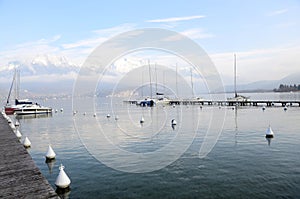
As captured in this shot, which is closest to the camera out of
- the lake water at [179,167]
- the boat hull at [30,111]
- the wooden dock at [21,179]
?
the wooden dock at [21,179]

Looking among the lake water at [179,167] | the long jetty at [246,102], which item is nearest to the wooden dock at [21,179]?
the lake water at [179,167]

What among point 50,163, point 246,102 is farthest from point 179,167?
point 246,102

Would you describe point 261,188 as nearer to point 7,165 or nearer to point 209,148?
point 209,148

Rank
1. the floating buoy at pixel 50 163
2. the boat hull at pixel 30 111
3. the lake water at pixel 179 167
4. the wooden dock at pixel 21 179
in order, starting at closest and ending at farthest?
1. the wooden dock at pixel 21 179
2. the lake water at pixel 179 167
3. the floating buoy at pixel 50 163
4. the boat hull at pixel 30 111

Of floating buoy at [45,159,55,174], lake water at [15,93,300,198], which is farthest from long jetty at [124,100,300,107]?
floating buoy at [45,159,55,174]

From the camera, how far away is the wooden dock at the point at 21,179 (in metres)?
10.0

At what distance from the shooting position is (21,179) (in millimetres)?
11695

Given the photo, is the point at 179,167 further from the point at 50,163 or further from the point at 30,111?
the point at 30,111

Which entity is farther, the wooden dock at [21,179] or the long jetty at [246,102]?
the long jetty at [246,102]

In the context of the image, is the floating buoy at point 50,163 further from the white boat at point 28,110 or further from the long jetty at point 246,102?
the long jetty at point 246,102

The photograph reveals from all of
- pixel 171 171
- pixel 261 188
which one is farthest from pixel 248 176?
pixel 171 171

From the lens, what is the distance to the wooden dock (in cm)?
1000

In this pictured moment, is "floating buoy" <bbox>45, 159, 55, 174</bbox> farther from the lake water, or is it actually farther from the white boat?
the white boat

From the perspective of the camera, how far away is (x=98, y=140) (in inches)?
1273
